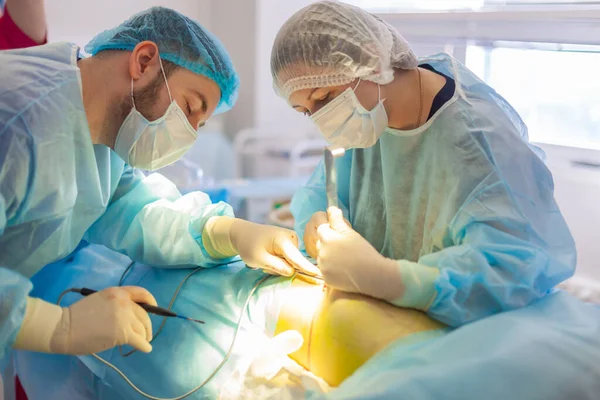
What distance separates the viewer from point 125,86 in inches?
67.8

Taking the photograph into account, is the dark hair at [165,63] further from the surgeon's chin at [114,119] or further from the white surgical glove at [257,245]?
the white surgical glove at [257,245]

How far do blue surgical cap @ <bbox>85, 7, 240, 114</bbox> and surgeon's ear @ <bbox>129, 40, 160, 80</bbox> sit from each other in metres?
0.02

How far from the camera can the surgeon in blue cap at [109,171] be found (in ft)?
4.69

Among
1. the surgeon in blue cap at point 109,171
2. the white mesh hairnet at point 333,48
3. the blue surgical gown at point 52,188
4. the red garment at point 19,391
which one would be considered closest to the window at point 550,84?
the white mesh hairnet at point 333,48

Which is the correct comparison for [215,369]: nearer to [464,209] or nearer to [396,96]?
[464,209]

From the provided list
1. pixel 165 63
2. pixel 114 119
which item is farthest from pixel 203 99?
pixel 114 119

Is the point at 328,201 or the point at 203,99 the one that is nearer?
the point at 328,201

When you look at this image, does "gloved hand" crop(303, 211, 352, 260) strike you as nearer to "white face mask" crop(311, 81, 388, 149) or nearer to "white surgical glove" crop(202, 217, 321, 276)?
"white surgical glove" crop(202, 217, 321, 276)

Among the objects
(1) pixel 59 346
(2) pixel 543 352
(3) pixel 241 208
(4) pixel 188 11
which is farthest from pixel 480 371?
(4) pixel 188 11

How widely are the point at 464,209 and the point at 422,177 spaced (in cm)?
22

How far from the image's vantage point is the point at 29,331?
1.36 m

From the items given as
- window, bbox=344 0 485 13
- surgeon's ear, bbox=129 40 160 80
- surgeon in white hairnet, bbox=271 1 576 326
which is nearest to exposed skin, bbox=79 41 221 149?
surgeon's ear, bbox=129 40 160 80

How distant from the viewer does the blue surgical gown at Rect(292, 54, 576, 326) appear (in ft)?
4.70

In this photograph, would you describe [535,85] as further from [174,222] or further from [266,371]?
[266,371]
